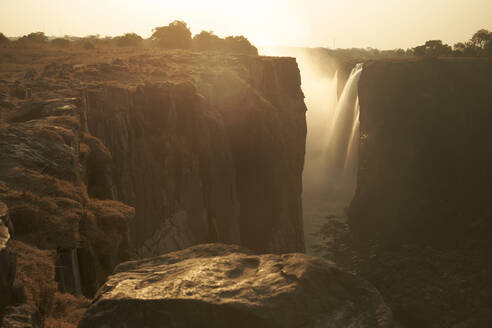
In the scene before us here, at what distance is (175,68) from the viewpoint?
26922mm

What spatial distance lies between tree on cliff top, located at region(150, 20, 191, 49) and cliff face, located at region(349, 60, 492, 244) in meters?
22.9

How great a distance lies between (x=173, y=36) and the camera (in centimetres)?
5247

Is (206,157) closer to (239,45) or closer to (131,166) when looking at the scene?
(131,166)

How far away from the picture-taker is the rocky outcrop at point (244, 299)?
17.9 ft

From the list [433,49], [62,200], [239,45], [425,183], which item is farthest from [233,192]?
[433,49]

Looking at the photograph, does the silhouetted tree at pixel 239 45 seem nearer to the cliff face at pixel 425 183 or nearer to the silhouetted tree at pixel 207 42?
the silhouetted tree at pixel 207 42

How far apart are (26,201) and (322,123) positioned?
6373cm

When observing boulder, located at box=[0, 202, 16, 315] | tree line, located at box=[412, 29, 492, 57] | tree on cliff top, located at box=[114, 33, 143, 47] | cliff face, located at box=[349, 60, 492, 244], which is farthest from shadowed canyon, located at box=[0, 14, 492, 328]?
tree line, located at box=[412, 29, 492, 57]

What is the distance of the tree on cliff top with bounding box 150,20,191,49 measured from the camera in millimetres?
52500

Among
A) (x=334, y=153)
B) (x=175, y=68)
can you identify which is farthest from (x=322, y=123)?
(x=175, y=68)

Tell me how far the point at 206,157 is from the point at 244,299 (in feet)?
54.5

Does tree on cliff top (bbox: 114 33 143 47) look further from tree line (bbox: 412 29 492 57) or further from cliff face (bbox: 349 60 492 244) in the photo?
tree line (bbox: 412 29 492 57)

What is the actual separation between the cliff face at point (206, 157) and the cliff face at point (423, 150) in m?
14.2

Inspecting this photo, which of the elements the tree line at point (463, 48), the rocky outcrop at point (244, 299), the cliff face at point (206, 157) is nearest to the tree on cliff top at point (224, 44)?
the cliff face at point (206, 157)
